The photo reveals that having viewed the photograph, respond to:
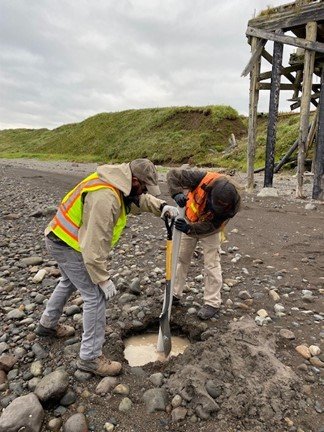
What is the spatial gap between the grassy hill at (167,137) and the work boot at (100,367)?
642 inches

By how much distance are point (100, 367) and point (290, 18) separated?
33.9 ft

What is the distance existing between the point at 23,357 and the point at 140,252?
307 cm

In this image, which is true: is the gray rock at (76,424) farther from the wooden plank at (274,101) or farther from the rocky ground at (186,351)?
the wooden plank at (274,101)

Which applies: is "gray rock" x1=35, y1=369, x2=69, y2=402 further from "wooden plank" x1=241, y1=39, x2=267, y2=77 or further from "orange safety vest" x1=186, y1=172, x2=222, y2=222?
"wooden plank" x1=241, y1=39, x2=267, y2=77

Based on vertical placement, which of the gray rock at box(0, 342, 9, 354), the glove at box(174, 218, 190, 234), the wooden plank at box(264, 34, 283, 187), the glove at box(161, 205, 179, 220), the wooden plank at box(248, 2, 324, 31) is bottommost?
the gray rock at box(0, 342, 9, 354)

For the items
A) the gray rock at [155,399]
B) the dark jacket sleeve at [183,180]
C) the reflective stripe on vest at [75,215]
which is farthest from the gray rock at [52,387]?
the dark jacket sleeve at [183,180]

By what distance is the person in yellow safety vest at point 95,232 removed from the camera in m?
2.97

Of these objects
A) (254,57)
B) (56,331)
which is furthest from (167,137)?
(56,331)

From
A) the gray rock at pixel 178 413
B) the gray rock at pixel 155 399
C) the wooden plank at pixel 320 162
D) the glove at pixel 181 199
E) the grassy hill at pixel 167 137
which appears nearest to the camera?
the gray rock at pixel 178 413

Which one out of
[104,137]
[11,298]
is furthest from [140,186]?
[104,137]

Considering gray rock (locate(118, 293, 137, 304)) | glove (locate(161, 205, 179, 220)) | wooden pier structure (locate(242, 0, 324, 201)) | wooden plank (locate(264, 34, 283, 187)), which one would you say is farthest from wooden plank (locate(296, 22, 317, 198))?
glove (locate(161, 205, 179, 220))

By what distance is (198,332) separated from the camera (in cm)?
418

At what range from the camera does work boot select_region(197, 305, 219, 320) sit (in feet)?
14.3

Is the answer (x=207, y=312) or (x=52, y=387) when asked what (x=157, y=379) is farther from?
(x=207, y=312)
